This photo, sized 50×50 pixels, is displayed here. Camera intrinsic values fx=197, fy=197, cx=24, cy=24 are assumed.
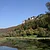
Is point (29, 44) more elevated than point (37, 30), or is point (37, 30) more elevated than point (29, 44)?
point (37, 30)

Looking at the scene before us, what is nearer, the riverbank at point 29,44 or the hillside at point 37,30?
the riverbank at point 29,44

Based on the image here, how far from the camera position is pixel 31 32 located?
93438 mm

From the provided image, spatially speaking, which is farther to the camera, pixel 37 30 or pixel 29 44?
pixel 37 30

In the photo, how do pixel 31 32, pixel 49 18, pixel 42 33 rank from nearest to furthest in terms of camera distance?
pixel 49 18 → pixel 42 33 → pixel 31 32

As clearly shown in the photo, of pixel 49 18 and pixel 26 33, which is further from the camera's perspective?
pixel 26 33

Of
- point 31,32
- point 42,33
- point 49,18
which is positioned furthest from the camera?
point 31,32

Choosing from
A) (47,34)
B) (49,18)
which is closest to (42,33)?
(47,34)

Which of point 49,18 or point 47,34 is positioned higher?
point 49,18

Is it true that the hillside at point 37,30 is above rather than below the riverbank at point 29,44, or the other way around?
above

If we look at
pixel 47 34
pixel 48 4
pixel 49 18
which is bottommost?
pixel 47 34

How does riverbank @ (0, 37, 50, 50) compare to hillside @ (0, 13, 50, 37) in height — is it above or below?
below

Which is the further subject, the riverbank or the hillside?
the hillside

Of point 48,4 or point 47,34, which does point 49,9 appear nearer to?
point 48,4

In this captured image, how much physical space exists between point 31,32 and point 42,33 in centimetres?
1450
